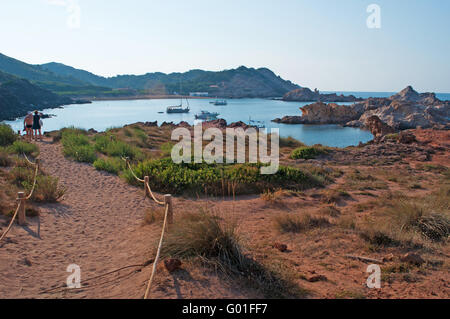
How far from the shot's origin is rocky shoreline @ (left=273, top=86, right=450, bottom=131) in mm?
52750

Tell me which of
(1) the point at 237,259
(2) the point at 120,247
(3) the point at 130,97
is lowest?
(2) the point at 120,247

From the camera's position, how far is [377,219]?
265 inches

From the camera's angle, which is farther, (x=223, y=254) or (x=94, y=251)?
(x=94, y=251)

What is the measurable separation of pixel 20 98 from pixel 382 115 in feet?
255

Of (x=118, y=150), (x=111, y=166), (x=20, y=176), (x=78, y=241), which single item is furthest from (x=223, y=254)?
(x=118, y=150)

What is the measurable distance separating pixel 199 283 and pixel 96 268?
174 centimetres

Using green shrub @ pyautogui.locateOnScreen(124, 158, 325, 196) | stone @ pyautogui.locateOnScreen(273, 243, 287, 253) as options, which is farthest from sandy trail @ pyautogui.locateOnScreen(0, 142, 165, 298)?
stone @ pyautogui.locateOnScreen(273, 243, 287, 253)

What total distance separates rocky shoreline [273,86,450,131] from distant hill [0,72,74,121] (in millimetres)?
50489

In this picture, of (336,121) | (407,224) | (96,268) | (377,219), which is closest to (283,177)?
(377,219)

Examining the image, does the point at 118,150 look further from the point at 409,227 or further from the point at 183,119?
the point at 183,119

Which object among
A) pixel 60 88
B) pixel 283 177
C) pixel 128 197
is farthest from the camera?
pixel 60 88

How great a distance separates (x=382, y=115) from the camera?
58781mm

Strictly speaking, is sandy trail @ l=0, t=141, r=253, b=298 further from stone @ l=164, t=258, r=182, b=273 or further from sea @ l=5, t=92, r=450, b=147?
sea @ l=5, t=92, r=450, b=147

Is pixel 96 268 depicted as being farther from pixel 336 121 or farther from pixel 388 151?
pixel 336 121
